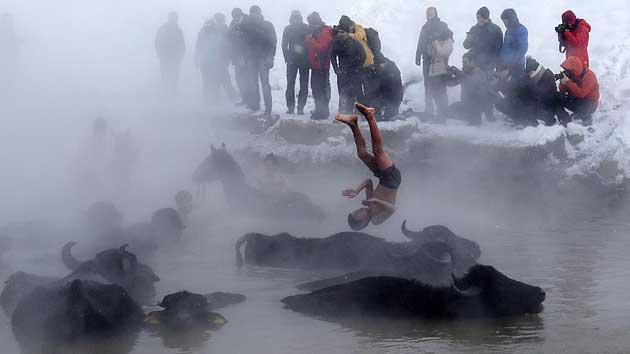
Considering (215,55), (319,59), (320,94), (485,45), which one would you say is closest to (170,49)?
(215,55)

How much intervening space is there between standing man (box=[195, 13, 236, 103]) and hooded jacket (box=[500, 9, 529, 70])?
8.37 metres

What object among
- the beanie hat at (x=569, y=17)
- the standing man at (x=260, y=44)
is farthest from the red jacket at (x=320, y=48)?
the beanie hat at (x=569, y=17)

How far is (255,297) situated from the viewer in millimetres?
10898

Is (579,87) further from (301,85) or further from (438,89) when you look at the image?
(301,85)

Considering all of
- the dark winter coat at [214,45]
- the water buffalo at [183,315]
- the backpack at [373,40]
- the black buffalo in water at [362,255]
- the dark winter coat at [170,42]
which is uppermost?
the dark winter coat at [170,42]

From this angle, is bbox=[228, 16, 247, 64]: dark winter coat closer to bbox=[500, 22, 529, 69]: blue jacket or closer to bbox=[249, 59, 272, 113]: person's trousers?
bbox=[249, 59, 272, 113]: person's trousers

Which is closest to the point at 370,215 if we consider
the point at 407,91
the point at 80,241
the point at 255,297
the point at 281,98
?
the point at 255,297

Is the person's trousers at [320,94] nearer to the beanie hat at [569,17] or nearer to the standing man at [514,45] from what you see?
the standing man at [514,45]

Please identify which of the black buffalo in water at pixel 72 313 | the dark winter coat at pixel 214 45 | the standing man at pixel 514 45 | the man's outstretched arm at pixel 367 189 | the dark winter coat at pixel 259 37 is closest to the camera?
the black buffalo in water at pixel 72 313

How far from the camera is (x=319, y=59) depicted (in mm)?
20312

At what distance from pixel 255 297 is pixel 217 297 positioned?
1.86 ft

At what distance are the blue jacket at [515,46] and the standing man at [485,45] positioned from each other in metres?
0.40

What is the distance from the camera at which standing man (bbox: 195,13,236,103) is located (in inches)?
987

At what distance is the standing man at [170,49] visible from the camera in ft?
92.2
